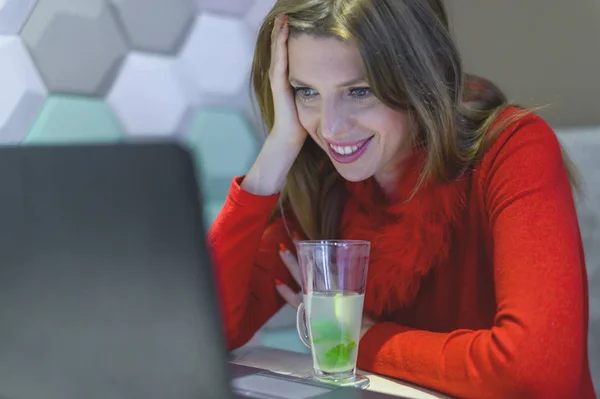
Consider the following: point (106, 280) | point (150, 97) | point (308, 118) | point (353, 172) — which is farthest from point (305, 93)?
point (106, 280)

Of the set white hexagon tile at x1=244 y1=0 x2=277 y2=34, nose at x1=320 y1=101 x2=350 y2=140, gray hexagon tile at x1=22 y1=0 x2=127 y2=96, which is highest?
white hexagon tile at x1=244 y1=0 x2=277 y2=34

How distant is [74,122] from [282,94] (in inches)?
16.3

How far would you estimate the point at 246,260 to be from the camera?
120 cm

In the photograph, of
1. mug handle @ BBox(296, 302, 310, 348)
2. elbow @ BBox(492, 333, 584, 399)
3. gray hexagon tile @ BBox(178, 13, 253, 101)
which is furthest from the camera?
gray hexagon tile @ BBox(178, 13, 253, 101)

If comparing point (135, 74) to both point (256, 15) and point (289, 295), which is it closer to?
point (256, 15)

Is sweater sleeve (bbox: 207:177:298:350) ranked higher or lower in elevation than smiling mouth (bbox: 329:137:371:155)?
lower

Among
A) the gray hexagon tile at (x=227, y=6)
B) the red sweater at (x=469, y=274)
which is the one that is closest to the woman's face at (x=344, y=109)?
the red sweater at (x=469, y=274)

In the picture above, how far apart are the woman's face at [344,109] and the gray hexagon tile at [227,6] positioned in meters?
0.44

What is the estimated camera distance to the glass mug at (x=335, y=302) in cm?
84

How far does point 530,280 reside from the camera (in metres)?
0.84

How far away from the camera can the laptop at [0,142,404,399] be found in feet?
1.45

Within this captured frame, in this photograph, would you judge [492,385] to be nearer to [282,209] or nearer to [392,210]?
[392,210]

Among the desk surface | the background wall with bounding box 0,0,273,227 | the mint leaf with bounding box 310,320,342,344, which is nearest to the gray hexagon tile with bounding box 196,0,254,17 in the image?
the background wall with bounding box 0,0,273,227

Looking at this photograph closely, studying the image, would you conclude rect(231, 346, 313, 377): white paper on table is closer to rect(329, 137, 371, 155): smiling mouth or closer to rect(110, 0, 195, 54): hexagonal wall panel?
rect(329, 137, 371, 155): smiling mouth
